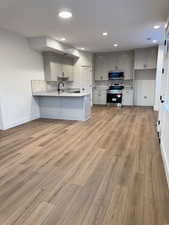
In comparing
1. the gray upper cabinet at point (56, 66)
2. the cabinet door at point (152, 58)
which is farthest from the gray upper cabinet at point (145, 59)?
the gray upper cabinet at point (56, 66)

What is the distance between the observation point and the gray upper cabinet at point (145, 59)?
22.9 ft

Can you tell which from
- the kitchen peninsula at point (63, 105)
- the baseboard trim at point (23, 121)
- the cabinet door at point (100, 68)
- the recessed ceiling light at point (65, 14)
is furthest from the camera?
the cabinet door at point (100, 68)

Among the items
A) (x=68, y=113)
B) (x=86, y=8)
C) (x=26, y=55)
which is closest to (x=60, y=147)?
(x=68, y=113)

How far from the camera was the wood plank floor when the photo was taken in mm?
1538

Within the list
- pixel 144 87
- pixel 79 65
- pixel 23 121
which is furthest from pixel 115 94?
pixel 23 121

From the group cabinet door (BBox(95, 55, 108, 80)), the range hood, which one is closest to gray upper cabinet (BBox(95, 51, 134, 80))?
cabinet door (BBox(95, 55, 108, 80))

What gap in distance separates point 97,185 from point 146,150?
144 cm

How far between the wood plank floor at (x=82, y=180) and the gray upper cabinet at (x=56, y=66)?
2.77 m

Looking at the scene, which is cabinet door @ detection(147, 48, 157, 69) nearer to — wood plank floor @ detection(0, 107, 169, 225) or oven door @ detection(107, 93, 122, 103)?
oven door @ detection(107, 93, 122, 103)

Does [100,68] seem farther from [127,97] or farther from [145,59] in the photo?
[145,59]

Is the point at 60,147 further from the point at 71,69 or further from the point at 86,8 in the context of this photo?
the point at 71,69

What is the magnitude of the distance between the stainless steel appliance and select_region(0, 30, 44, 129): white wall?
3.78 meters

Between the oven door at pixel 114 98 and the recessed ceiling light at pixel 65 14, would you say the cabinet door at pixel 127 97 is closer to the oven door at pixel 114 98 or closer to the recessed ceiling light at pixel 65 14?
the oven door at pixel 114 98

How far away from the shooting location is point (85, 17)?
3.22m
